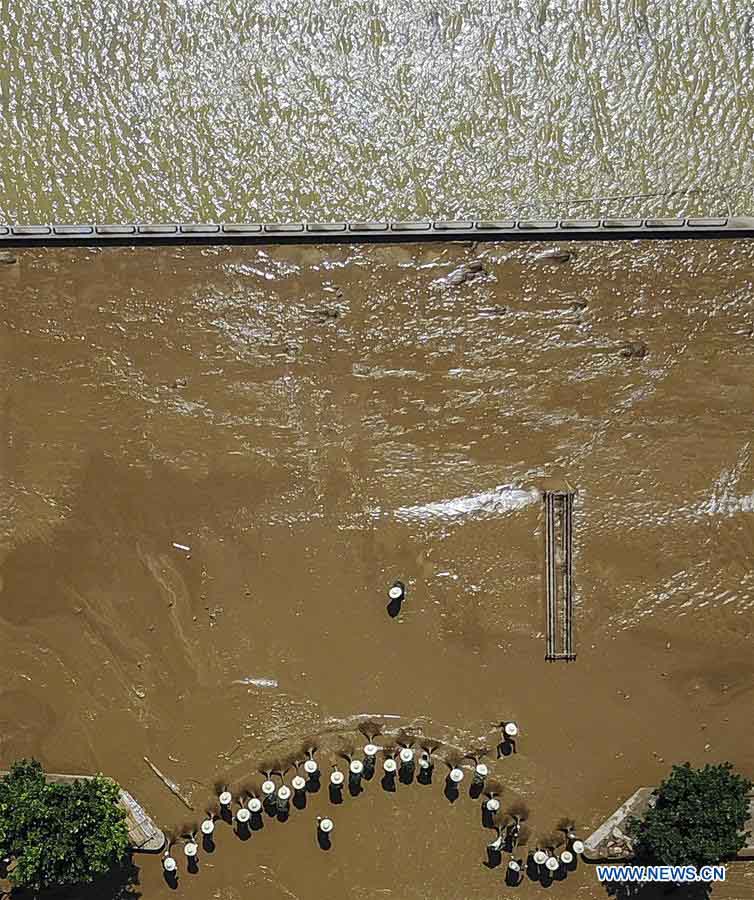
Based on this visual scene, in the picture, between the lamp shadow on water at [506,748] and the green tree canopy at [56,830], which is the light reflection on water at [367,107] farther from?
the green tree canopy at [56,830]

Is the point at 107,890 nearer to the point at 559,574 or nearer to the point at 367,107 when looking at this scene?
the point at 559,574

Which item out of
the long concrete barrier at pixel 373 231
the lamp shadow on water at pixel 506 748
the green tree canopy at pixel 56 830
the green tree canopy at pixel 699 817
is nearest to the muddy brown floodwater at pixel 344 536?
the lamp shadow on water at pixel 506 748

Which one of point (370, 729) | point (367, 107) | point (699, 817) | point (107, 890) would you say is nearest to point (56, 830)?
point (107, 890)

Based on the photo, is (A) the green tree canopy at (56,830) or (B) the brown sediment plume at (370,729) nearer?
(A) the green tree canopy at (56,830)

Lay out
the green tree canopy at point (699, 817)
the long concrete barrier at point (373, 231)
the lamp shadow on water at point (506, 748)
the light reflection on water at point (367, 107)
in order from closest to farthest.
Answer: the green tree canopy at point (699, 817)
the long concrete barrier at point (373, 231)
the lamp shadow on water at point (506, 748)
the light reflection on water at point (367, 107)

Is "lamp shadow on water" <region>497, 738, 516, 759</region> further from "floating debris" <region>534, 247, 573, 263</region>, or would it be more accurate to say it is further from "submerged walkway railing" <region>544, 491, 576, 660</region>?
"floating debris" <region>534, 247, 573, 263</region>

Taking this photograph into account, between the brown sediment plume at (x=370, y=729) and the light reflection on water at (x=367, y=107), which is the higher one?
the light reflection on water at (x=367, y=107)
